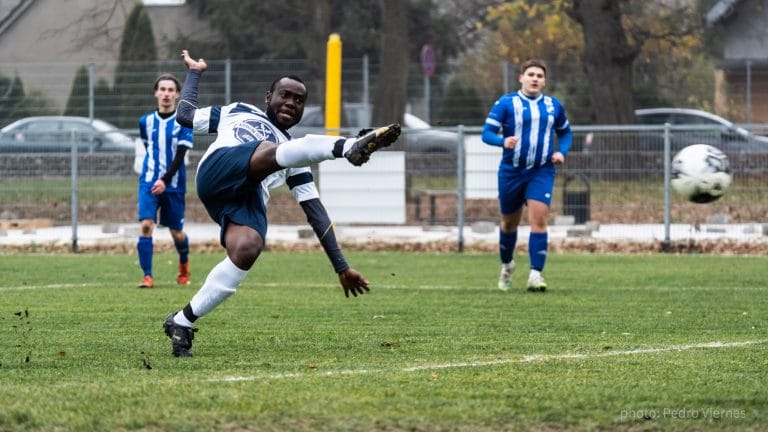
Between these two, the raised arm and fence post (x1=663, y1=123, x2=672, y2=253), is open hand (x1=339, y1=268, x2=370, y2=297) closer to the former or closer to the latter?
the raised arm

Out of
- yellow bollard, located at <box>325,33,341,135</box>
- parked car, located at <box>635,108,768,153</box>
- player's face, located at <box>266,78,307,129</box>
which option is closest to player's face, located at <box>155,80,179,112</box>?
player's face, located at <box>266,78,307,129</box>

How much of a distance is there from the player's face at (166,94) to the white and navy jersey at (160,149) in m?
0.11

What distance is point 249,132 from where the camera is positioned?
310 inches

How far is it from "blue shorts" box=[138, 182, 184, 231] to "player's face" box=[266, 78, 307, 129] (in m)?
5.59

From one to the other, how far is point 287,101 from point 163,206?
5.86m

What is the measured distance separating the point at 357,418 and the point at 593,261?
11547mm

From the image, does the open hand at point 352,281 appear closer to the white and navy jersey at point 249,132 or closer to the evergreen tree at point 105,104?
the white and navy jersey at point 249,132

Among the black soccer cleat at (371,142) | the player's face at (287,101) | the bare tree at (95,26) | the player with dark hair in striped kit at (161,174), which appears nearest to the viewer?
the black soccer cleat at (371,142)

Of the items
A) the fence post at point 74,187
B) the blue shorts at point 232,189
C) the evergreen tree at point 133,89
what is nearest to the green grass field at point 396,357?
the blue shorts at point 232,189

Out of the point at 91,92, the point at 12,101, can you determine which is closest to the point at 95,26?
the point at 91,92

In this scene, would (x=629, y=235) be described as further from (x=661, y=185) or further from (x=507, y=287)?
(x=507, y=287)

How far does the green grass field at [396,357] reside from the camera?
19.0 ft

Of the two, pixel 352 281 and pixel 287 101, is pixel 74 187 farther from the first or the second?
pixel 352 281

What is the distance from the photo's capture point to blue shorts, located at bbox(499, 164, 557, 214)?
41.8 ft
